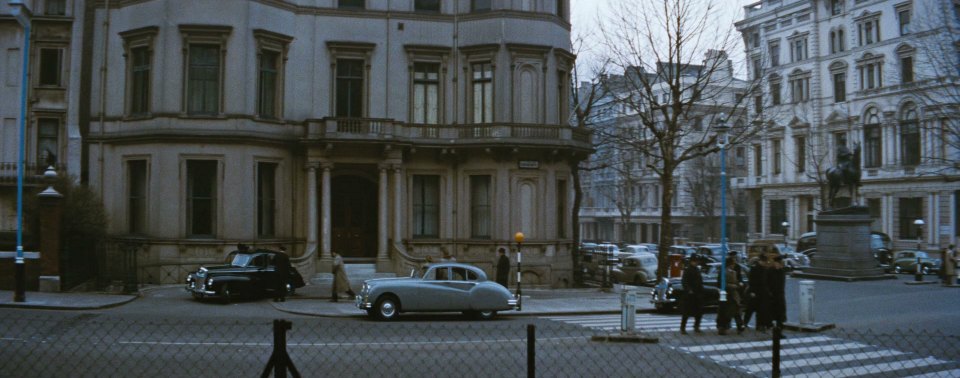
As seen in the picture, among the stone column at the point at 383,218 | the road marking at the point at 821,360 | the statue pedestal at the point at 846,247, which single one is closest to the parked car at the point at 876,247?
the statue pedestal at the point at 846,247

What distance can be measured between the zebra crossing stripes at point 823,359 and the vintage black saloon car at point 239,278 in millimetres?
13753

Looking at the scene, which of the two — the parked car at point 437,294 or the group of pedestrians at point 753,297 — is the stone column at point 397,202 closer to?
the parked car at point 437,294

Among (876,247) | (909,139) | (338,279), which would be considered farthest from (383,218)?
(909,139)

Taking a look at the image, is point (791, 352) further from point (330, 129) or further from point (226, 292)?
point (330, 129)

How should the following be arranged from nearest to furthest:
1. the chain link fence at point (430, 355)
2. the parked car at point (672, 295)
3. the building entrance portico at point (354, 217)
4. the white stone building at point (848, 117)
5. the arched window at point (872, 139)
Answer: the chain link fence at point (430, 355)
the parked car at point (672, 295)
the building entrance portico at point (354, 217)
the white stone building at point (848, 117)
the arched window at point (872, 139)

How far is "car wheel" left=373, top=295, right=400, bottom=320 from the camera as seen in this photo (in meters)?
20.4

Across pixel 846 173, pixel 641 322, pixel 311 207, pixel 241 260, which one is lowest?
pixel 641 322

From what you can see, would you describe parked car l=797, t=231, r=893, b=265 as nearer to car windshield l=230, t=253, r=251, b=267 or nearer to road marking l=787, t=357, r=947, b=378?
road marking l=787, t=357, r=947, b=378

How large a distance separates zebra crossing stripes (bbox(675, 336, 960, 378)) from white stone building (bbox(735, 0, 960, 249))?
38.9m

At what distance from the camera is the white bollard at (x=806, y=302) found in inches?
738

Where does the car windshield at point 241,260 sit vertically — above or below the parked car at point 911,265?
above

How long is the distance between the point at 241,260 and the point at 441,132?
424 inches

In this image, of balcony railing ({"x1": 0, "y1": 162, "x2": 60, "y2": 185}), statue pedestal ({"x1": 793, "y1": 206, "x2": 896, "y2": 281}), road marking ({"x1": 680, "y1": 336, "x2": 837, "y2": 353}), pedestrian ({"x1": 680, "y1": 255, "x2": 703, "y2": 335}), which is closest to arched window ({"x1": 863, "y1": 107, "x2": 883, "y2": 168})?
statue pedestal ({"x1": 793, "y1": 206, "x2": 896, "y2": 281})

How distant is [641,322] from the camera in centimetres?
2134
